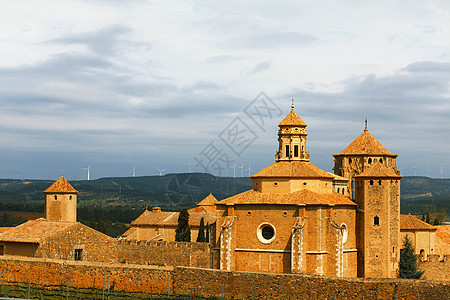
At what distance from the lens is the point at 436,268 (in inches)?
1779

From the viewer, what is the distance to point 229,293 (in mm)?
27797

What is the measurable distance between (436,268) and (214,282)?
77.1 ft

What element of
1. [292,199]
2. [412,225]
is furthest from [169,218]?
[412,225]

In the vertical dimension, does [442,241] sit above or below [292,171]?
below

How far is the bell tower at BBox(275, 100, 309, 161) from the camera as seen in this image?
153 ft

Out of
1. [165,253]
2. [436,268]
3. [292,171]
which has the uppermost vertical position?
[292,171]

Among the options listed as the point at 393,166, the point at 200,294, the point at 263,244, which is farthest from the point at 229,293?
the point at 393,166

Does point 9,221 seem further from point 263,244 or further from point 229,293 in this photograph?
point 229,293

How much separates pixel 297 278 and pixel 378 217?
55.9 feet

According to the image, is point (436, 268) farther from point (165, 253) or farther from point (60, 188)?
point (60, 188)

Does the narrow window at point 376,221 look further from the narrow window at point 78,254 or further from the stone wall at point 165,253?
the narrow window at point 78,254

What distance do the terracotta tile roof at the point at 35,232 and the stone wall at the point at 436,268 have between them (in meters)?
25.0

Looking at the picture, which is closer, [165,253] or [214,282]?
[214,282]

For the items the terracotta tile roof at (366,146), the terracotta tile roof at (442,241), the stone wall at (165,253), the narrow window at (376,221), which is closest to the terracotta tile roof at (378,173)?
the narrow window at (376,221)
